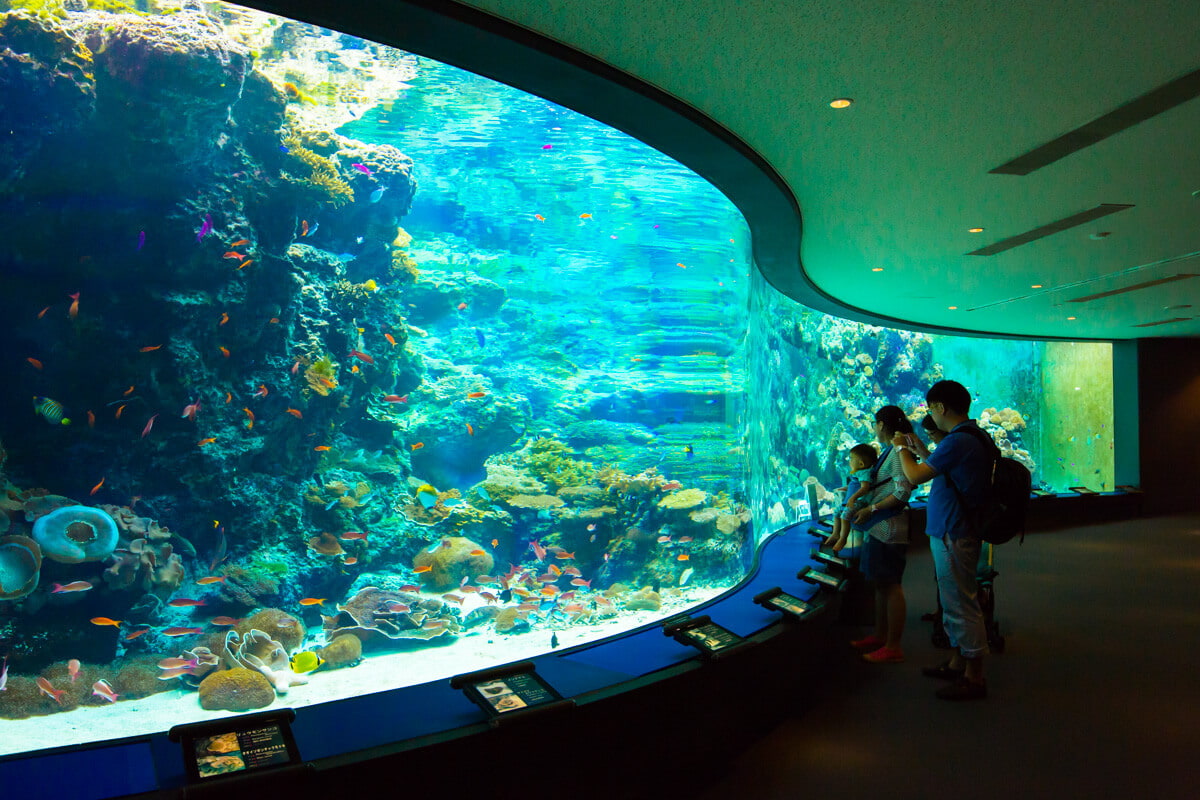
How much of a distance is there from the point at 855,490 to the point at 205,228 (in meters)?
9.04

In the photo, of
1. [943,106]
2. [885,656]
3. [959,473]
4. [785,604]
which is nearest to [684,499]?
[885,656]

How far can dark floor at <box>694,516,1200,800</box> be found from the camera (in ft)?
8.05

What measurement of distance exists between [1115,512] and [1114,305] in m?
5.04

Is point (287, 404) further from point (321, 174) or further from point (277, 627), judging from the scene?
point (321, 174)

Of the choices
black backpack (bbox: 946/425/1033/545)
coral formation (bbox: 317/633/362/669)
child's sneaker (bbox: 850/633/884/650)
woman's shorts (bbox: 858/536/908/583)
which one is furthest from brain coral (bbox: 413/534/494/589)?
black backpack (bbox: 946/425/1033/545)

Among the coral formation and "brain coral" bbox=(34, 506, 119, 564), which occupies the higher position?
"brain coral" bbox=(34, 506, 119, 564)

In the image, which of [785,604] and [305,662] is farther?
[305,662]

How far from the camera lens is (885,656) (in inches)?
147

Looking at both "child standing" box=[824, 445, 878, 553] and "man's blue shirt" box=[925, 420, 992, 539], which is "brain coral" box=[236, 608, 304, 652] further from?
"man's blue shirt" box=[925, 420, 992, 539]

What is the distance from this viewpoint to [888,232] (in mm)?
5211

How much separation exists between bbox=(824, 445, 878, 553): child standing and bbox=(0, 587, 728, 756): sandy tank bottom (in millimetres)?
2081

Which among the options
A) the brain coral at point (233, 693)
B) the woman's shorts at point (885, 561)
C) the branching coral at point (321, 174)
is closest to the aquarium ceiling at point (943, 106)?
the woman's shorts at point (885, 561)

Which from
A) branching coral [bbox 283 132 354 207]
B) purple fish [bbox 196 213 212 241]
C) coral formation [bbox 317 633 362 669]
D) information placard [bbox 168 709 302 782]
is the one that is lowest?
coral formation [bbox 317 633 362 669]

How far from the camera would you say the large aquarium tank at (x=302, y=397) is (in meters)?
7.21
